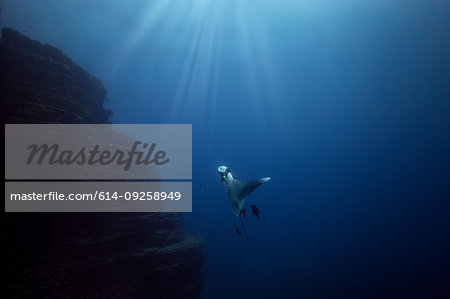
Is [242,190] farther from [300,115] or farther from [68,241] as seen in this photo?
[300,115]

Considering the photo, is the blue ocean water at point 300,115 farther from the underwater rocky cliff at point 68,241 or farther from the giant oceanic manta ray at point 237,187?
the giant oceanic manta ray at point 237,187

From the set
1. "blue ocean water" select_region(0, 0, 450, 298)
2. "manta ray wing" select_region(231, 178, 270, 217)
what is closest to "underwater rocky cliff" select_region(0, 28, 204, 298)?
"manta ray wing" select_region(231, 178, 270, 217)

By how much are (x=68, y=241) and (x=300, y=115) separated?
6884 centimetres

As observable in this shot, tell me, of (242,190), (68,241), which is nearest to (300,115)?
(68,241)

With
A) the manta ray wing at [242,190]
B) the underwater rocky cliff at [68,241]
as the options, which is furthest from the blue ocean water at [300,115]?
the manta ray wing at [242,190]

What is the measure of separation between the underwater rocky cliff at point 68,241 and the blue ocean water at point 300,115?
50.2ft

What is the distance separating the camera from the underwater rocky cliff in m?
8.70

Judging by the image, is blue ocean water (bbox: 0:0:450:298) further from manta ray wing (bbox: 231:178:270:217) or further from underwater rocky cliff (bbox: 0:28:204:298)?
manta ray wing (bbox: 231:178:270:217)

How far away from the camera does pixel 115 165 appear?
38.9ft

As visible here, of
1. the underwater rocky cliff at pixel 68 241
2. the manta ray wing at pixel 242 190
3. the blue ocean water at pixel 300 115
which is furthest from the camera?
the blue ocean water at pixel 300 115

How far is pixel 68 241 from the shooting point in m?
9.69

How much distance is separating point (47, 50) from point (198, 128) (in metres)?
60.3

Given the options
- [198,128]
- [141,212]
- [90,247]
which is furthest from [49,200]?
[198,128]

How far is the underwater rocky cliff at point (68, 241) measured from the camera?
8703mm
